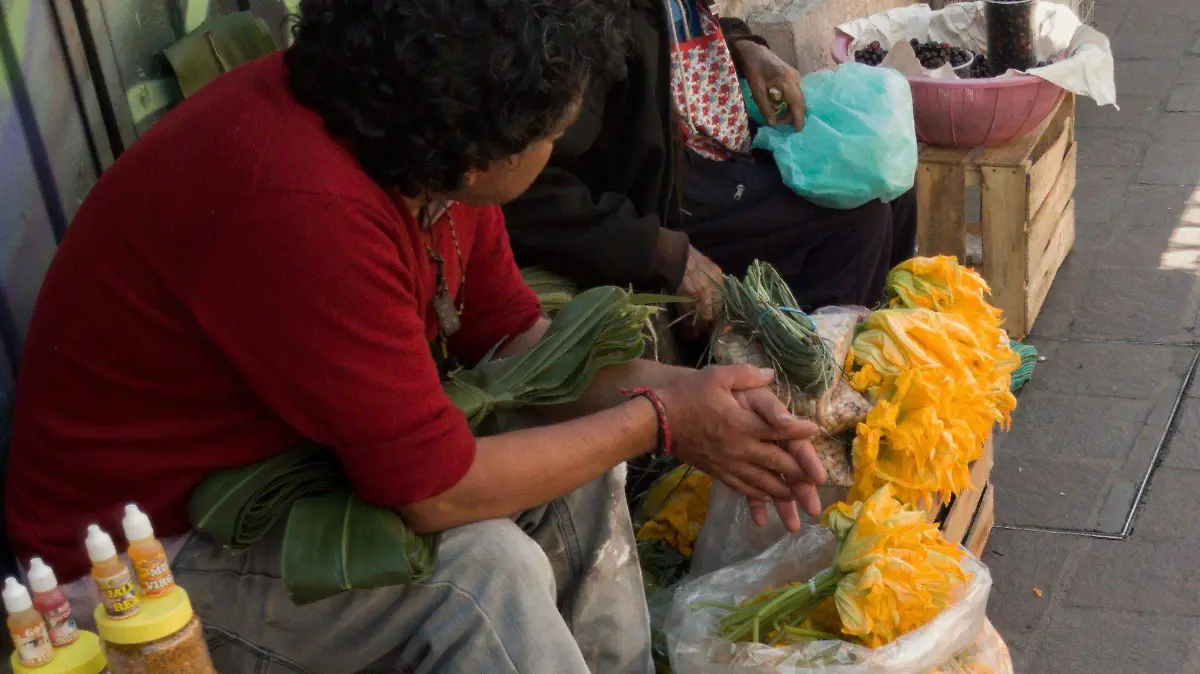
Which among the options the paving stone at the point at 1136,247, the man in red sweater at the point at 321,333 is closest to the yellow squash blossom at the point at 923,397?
the man in red sweater at the point at 321,333

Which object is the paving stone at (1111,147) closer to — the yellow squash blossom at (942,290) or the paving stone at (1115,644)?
the yellow squash blossom at (942,290)

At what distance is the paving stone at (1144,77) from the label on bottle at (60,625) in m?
4.96

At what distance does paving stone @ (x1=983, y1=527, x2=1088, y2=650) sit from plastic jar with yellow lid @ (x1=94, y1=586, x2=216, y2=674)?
1824 mm

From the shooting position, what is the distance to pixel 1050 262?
3.98 metres

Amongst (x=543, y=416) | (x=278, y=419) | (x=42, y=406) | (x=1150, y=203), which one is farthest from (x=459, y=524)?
(x=1150, y=203)

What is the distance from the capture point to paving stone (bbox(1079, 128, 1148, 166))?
4.93 metres

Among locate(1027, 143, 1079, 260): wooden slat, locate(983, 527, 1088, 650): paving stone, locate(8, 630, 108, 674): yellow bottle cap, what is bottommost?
locate(983, 527, 1088, 650): paving stone

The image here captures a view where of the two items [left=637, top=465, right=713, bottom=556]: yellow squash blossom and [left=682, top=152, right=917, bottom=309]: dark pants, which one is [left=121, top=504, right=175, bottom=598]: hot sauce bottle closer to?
[left=637, top=465, right=713, bottom=556]: yellow squash blossom

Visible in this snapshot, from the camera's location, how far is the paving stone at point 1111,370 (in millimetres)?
3543

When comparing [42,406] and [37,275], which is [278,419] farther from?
[37,275]

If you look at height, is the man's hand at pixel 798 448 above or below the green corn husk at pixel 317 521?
below

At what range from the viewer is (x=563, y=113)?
5.74 feet

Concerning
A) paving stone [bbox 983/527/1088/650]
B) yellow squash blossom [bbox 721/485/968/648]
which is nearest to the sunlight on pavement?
paving stone [bbox 983/527/1088/650]

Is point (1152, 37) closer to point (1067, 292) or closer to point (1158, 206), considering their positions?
point (1158, 206)
